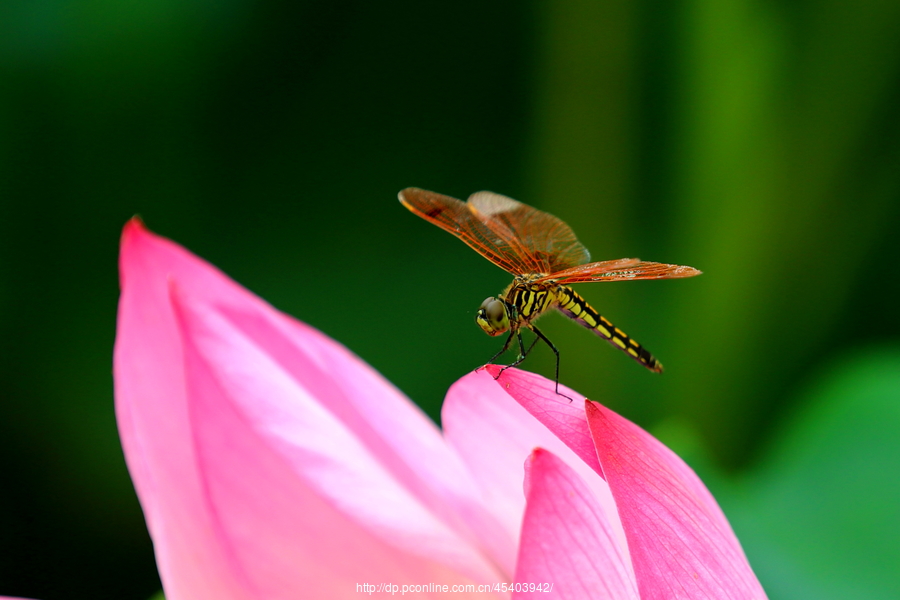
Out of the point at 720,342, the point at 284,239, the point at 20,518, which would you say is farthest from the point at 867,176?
the point at 20,518

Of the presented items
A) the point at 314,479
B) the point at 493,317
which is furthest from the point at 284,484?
the point at 493,317

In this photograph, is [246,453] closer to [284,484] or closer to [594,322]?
[284,484]

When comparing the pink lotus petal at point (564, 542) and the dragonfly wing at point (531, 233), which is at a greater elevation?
the dragonfly wing at point (531, 233)

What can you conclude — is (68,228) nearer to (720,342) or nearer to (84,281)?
(84,281)

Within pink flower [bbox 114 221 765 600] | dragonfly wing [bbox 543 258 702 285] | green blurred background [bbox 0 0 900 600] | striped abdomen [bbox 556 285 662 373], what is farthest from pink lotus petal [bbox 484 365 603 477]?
green blurred background [bbox 0 0 900 600]

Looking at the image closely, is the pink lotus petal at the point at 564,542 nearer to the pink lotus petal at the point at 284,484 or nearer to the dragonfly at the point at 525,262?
the pink lotus petal at the point at 284,484

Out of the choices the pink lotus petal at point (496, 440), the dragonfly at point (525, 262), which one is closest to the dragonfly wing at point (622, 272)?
the dragonfly at point (525, 262)

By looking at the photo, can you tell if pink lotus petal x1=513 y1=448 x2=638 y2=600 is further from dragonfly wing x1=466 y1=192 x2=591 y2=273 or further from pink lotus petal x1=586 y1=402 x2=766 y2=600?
dragonfly wing x1=466 y1=192 x2=591 y2=273

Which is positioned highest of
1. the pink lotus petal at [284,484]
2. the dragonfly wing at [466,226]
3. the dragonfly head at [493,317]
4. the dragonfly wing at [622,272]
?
the dragonfly wing at [622,272]
